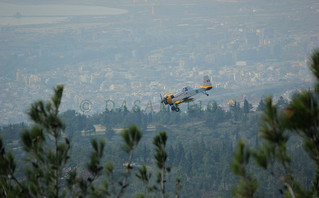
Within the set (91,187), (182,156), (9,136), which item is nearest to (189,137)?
(182,156)

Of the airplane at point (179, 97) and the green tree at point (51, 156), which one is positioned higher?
the airplane at point (179, 97)

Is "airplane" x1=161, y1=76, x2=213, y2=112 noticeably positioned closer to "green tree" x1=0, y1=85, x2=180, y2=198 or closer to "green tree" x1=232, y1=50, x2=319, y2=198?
"green tree" x1=0, y1=85, x2=180, y2=198

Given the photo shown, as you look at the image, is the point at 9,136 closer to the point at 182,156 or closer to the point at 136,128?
the point at 182,156

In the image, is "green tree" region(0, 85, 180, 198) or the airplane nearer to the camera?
"green tree" region(0, 85, 180, 198)

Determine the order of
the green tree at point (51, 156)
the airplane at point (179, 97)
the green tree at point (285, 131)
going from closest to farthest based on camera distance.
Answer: the green tree at point (285, 131) < the green tree at point (51, 156) < the airplane at point (179, 97)

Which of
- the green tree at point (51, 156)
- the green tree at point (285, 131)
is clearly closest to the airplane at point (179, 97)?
the green tree at point (51, 156)

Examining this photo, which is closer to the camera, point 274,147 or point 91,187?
point 274,147

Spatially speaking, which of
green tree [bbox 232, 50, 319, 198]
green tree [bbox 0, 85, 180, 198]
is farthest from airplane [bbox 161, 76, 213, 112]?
green tree [bbox 232, 50, 319, 198]

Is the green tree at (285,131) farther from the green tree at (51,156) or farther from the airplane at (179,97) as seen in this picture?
the airplane at (179,97)

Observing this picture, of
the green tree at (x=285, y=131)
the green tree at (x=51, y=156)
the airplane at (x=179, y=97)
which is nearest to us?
the green tree at (x=285, y=131)

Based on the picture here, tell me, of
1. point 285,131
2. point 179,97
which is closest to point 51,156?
point 285,131

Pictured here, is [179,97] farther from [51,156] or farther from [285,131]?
[285,131]
